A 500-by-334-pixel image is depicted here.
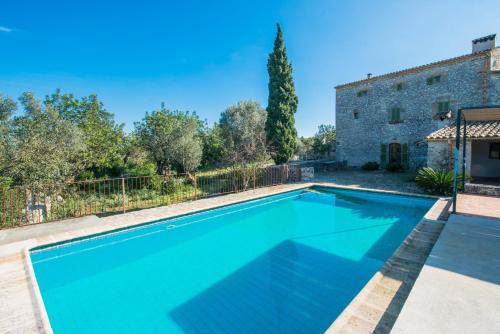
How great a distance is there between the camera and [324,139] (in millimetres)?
33250

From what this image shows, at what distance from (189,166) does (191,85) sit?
22.3 feet

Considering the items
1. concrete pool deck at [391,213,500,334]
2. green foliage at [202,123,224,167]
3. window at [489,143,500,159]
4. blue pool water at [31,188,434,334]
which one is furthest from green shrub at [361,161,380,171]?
concrete pool deck at [391,213,500,334]

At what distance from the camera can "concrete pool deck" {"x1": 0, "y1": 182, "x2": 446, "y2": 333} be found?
278cm

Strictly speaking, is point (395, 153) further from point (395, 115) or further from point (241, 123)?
point (241, 123)

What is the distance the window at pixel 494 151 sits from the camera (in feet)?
42.1

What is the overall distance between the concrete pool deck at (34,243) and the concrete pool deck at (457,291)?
1.00 feet

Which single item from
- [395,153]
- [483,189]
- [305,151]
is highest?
[305,151]

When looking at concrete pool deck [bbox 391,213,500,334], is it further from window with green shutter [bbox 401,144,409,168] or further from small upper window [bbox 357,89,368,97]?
small upper window [bbox 357,89,368,97]

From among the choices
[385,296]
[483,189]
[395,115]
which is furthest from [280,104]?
[385,296]

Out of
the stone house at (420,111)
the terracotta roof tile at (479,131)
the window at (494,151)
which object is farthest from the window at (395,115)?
the window at (494,151)

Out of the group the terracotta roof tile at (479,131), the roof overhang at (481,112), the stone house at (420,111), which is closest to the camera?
the roof overhang at (481,112)

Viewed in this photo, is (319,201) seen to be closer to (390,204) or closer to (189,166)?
(390,204)

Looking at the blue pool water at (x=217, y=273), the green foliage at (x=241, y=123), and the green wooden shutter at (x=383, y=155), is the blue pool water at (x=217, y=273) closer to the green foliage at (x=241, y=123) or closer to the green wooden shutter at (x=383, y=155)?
the green wooden shutter at (x=383, y=155)

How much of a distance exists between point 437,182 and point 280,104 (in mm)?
9128
